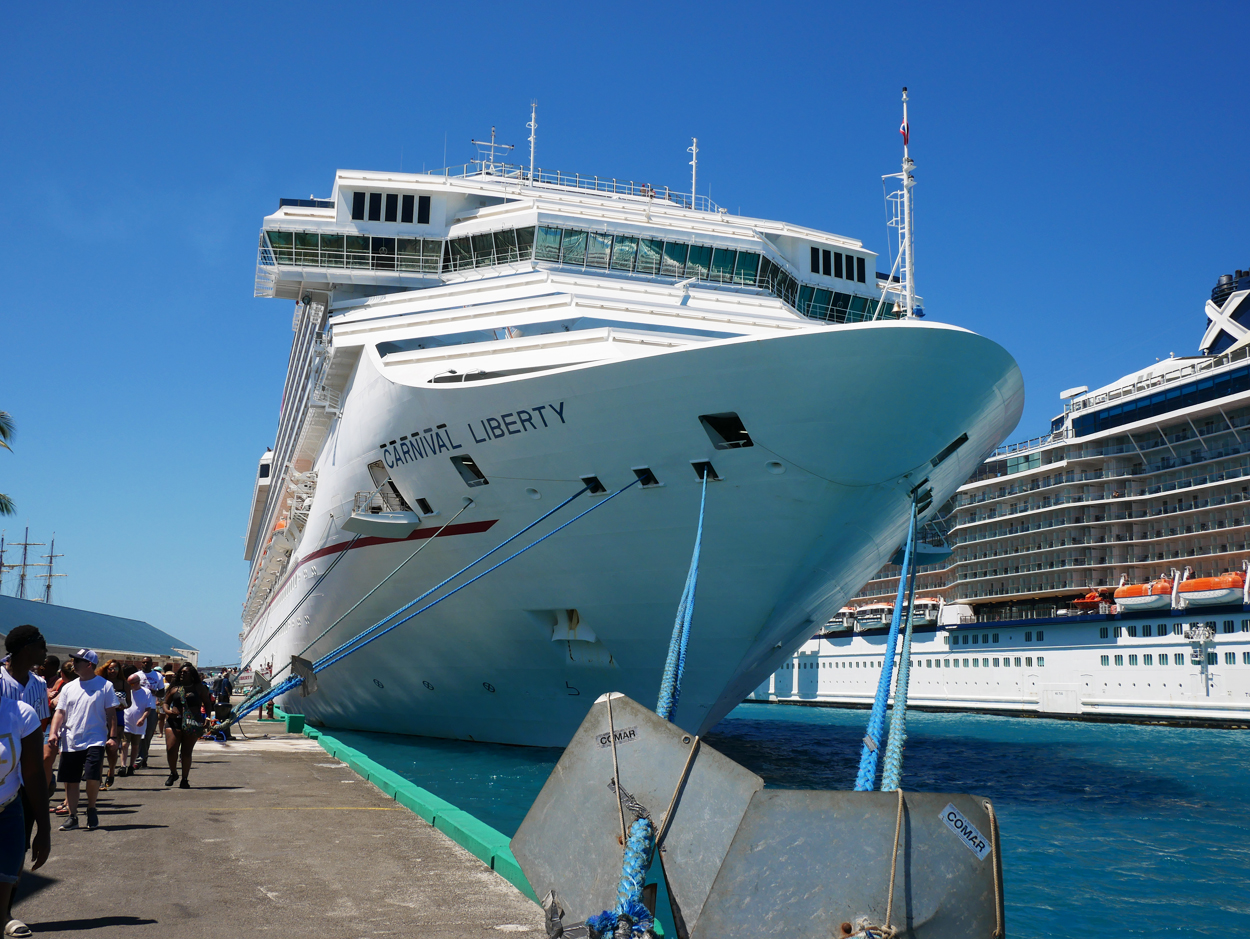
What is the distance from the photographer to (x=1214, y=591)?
4047 centimetres

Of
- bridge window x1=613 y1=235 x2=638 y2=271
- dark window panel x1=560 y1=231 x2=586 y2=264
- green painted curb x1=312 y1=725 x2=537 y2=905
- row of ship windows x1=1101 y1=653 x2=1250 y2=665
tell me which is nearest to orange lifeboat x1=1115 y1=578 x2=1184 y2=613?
row of ship windows x1=1101 y1=653 x2=1250 y2=665

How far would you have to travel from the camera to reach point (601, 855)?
4320 mm

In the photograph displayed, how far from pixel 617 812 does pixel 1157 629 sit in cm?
4633

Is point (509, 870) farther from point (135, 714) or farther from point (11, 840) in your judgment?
point (135, 714)

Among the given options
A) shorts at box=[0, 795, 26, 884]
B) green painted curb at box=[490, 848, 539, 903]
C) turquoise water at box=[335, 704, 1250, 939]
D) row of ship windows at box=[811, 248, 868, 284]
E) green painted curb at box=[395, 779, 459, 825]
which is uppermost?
row of ship windows at box=[811, 248, 868, 284]

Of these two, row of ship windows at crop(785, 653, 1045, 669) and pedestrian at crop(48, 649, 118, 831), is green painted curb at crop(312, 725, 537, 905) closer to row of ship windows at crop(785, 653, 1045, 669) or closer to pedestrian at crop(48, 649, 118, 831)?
pedestrian at crop(48, 649, 118, 831)

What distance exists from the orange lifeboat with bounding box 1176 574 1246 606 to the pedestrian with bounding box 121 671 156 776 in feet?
139

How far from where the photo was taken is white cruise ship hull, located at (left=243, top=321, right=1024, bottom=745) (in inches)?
434

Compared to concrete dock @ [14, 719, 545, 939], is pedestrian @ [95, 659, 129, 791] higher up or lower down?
A: higher up

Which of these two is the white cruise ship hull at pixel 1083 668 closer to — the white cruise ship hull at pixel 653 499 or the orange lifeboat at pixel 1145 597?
the orange lifeboat at pixel 1145 597

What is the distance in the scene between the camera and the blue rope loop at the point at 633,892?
3.93 m

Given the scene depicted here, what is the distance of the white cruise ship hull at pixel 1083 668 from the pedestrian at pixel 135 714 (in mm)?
36022

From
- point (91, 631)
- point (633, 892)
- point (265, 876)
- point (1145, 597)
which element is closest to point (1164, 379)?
point (1145, 597)

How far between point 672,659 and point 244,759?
354 inches
